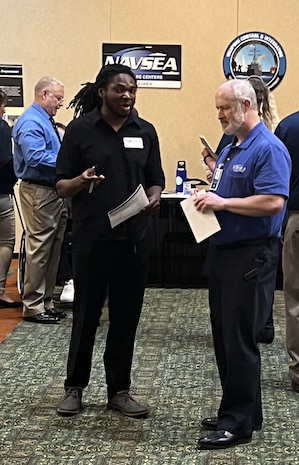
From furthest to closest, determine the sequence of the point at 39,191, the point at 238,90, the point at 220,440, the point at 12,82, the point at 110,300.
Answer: the point at 12,82, the point at 39,191, the point at 110,300, the point at 220,440, the point at 238,90

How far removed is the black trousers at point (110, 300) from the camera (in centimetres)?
334

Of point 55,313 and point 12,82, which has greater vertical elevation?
point 12,82

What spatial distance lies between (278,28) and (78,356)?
5341 millimetres

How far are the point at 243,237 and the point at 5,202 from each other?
3.17m

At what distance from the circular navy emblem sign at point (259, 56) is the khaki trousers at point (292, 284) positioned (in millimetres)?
4160

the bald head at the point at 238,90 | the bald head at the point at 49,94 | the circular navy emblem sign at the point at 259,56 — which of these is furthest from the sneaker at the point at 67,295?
the bald head at the point at 238,90

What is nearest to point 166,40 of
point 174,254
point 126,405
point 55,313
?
point 174,254

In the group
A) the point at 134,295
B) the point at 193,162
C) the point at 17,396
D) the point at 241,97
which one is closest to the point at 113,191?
the point at 134,295

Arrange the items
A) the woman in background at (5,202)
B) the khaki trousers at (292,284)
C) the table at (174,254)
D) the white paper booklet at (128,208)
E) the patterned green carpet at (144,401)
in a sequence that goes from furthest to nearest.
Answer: the table at (174,254)
the woman in background at (5,202)
the khaki trousers at (292,284)
the white paper booklet at (128,208)
the patterned green carpet at (144,401)

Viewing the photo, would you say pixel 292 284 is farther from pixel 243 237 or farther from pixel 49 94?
pixel 49 94

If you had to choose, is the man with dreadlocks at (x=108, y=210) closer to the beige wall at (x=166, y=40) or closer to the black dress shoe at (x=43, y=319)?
the black dress shoe at (x=43, y=319)

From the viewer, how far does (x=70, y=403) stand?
3484 mm

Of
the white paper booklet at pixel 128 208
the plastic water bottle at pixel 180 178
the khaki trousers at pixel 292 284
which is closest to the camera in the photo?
the white paper booklet at pixel 128 208

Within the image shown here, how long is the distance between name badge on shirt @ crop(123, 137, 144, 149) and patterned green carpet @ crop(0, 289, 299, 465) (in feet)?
4.19
